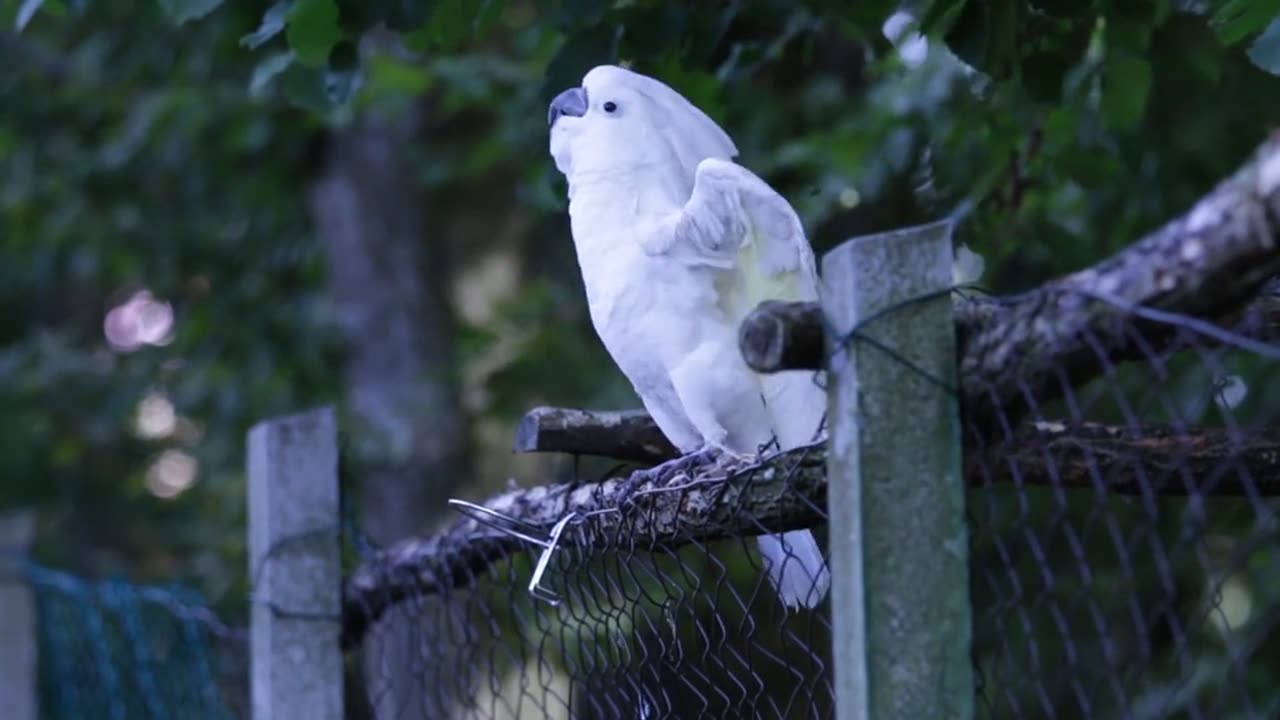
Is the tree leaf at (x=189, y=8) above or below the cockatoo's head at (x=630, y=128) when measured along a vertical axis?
above

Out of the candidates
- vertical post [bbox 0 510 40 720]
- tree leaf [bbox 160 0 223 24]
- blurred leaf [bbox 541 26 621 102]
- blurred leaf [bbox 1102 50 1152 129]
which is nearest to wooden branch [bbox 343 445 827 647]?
blurred leaf [bbox 541 26 621 102]

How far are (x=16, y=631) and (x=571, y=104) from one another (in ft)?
7.56

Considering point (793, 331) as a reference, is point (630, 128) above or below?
above

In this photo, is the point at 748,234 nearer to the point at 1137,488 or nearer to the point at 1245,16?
the point at 1137,488

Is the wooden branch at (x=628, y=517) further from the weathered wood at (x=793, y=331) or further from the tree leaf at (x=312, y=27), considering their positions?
the tree leaf at (x=312, y=27)

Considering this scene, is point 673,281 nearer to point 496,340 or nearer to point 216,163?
point 496,340

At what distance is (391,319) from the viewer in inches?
232

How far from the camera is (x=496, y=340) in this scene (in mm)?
5512

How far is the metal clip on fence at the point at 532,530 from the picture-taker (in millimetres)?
1821

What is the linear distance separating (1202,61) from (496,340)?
3.17 m

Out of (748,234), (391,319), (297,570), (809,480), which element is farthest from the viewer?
(391,319)

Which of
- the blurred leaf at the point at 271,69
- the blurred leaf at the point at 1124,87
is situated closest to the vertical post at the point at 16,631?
the blurred leaf at the point at 271,69

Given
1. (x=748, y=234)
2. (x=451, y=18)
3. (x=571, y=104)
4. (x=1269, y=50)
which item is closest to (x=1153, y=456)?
(x=748, y=234)

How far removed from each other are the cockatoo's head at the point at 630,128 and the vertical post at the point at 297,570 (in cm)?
84
